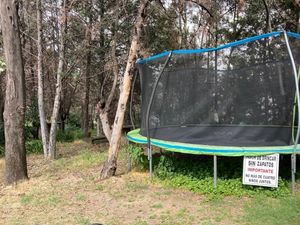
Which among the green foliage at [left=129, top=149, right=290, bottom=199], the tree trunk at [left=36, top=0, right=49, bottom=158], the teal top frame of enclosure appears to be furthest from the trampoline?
the tree trunk at [left=36, top=0, right=49, bottom=158]

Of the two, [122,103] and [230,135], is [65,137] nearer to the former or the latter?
[122,103]

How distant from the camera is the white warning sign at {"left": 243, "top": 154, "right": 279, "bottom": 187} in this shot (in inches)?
158

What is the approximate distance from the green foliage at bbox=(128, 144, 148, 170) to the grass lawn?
0.31 m

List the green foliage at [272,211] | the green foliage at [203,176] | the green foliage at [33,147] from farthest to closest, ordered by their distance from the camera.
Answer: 1. the green foliage at [33,147]
2. the green foliage at [203,176]
3. the green foliage at [272,211]

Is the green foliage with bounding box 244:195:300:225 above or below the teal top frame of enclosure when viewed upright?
below

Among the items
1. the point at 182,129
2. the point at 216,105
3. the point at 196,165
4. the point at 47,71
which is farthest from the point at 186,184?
the point at 47,71

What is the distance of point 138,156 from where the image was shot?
5.49 metres

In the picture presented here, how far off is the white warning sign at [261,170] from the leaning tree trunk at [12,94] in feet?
12.8

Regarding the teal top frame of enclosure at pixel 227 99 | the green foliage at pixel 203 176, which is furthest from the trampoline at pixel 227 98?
the green foliage at pixel 203 176

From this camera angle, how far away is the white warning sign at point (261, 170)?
4.01 m

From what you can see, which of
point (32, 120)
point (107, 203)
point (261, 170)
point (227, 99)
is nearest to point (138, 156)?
point (107, 203)

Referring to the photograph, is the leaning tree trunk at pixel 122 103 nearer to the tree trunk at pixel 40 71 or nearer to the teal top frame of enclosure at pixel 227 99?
the teal top frame of enclosure at pixel 227 99

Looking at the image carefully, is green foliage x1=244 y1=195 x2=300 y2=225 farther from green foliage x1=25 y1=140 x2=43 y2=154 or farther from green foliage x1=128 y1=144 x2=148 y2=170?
green foliage x1=25 y1=140 x2=43 y2=154

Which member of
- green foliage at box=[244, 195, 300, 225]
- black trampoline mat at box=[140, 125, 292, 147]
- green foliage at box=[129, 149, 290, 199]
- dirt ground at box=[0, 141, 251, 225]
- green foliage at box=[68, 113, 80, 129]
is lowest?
green foliage at box=[68, 113, 80, 129]
